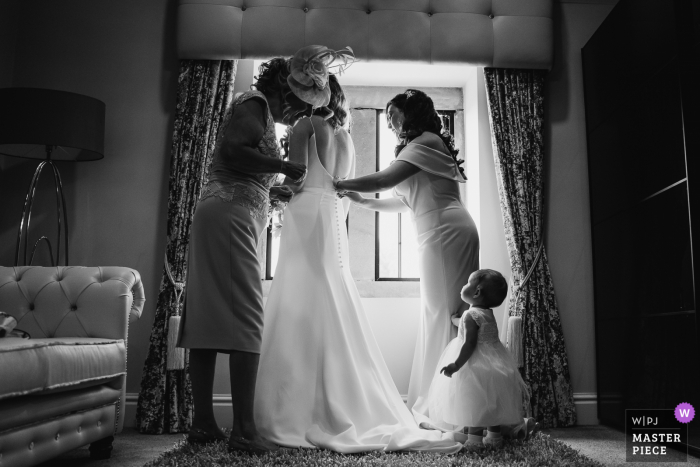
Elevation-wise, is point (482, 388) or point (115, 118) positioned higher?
point (115, 118)

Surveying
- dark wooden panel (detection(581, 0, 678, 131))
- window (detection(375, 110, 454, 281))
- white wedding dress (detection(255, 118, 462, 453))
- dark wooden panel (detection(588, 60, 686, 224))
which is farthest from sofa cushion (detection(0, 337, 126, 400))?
dark wooden panel (detection(581, 0, 678, 131))

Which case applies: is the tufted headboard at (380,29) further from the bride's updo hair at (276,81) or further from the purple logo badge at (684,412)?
the purple logo badge at (684,412)

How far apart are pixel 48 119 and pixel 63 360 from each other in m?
1.65

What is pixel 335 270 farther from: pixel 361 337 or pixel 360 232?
pixel 360 232

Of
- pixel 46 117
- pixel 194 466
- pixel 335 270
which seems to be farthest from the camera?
pixel 46 117

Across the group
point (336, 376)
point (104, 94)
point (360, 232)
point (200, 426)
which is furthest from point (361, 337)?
point (104, 94)

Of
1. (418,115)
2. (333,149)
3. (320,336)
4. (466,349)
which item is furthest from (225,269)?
(418,115)

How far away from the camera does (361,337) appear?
2762 millimetres

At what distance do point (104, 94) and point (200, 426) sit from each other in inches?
99.9

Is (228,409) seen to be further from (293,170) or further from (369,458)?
(293,170)

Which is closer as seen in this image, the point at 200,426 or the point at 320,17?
the point at 200,426

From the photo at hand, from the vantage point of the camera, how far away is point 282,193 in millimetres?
2846

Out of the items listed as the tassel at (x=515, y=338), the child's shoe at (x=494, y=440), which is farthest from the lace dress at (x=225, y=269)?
the tassel at (x=515, y=338)

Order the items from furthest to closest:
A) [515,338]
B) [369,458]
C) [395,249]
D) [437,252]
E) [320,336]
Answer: [395,249]
[515,338]
[437,252]
[320,336]
[369,458]
